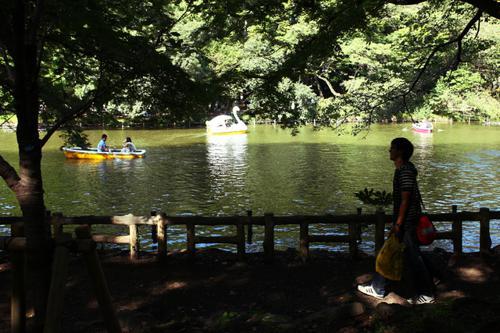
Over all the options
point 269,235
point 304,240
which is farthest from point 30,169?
point 304,240

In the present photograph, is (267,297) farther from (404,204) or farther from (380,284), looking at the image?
(404,204)

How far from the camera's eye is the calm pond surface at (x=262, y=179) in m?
15.7

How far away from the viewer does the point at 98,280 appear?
150 inches

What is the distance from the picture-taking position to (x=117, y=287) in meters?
7.06

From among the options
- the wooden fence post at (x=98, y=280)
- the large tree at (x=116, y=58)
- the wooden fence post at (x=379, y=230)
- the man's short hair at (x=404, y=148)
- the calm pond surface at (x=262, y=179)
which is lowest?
the calm pond surface at (x=262, y=179)

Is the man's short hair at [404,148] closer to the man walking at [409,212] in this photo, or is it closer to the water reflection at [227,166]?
the man walking at [409,212]

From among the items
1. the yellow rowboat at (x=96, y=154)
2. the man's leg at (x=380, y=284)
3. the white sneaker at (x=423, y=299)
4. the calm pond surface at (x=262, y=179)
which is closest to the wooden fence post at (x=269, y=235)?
the man's leg at (x=380, y=284)

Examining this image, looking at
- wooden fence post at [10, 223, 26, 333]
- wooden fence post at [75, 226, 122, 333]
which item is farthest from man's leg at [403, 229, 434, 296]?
wooden fence post at [10, 223, 26, 333]

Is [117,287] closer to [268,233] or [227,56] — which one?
[268,233]

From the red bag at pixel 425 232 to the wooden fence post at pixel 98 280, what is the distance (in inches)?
132

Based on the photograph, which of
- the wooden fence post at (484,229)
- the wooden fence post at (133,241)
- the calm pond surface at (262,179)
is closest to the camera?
the wooden fence post at (484,229)

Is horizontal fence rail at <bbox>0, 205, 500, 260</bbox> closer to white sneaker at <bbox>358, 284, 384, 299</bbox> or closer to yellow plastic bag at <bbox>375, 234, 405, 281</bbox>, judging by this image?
white sneaker at <bbox>358, 284, 384, 299</bbox>

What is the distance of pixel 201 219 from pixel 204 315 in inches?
91.4

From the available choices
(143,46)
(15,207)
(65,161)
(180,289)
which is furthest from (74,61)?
(65,161)
